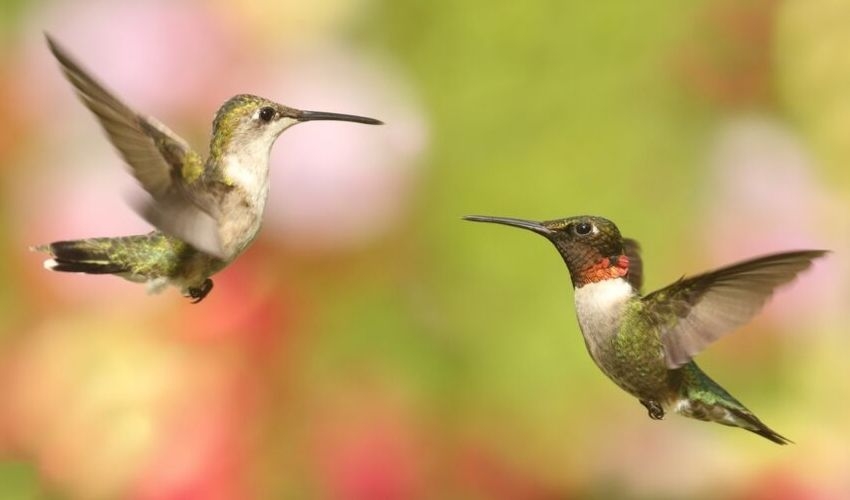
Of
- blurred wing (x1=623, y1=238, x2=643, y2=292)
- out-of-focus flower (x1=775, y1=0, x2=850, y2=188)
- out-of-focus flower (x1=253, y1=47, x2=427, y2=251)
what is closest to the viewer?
blurred wing (x1=623, y1=238, x2=643, y2=292)

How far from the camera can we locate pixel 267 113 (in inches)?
15.6

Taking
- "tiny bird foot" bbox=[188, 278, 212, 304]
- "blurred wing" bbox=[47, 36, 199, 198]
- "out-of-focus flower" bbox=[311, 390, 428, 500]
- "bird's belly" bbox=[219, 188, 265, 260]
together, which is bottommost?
"out-of-focus flower" bbox=[311, 390, 428, 500]

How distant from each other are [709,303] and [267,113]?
0.73 feet

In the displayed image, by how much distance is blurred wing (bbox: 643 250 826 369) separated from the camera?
1.51ft

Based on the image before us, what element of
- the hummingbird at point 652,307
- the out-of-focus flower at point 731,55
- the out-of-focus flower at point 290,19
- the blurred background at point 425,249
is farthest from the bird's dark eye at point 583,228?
the out-of-focus flower at point 731,55

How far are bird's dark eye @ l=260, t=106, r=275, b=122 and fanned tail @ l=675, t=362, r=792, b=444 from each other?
236 millimetres

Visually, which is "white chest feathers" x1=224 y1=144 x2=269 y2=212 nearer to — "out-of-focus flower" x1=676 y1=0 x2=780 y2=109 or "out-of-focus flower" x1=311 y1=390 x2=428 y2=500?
"out-of-focus flower" x1=311 y1=390 x2=428 y2=500

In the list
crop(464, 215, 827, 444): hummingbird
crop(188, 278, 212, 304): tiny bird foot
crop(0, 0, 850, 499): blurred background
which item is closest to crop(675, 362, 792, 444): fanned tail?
crop(464, 215, 827, 444): hummingbird

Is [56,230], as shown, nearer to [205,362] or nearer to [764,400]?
[205,362]

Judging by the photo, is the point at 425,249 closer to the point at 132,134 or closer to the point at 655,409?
the point at 655,409

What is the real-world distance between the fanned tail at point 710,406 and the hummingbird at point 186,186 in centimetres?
24

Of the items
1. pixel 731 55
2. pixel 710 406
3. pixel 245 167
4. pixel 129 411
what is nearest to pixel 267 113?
pixel 245 167

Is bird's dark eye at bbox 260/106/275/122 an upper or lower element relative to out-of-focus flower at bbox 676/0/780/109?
upper

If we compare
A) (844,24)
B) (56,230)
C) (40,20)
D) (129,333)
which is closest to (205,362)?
(129,333)
